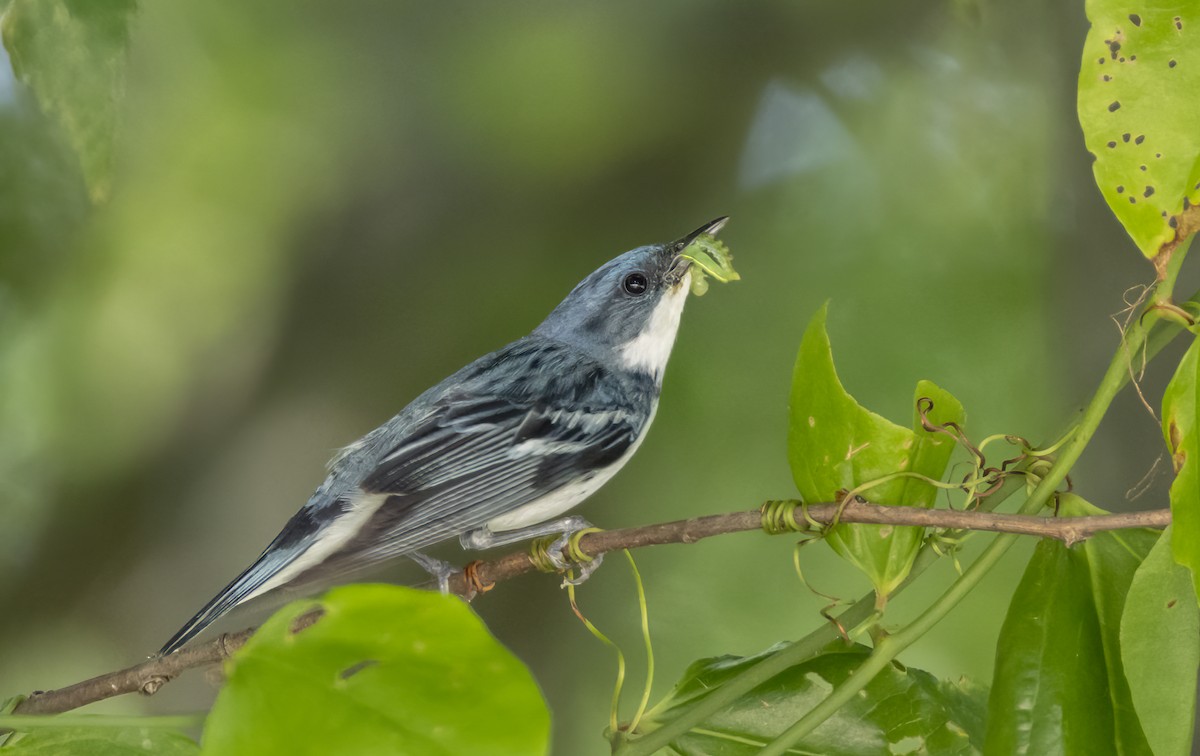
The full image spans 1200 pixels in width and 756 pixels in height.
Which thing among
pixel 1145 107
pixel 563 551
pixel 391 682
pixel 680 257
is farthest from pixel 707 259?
pixel 391 682

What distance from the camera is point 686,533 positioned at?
0.62 meters

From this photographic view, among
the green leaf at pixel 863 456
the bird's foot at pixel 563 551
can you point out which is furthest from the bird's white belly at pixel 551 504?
the green leaf at pixel 863 456

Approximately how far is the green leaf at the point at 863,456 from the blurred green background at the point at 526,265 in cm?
46

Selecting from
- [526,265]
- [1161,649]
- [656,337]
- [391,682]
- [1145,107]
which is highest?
[526,265]

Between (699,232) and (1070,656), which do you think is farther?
(699,232)

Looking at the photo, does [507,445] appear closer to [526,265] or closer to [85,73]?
[526,265]

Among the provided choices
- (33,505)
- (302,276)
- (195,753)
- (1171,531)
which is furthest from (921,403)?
(33,505)

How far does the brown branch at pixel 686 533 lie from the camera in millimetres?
545

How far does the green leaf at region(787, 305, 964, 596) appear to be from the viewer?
2.01 ft

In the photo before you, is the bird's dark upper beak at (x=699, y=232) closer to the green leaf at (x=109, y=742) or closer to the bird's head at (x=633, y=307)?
the bird's head at (x=633, y=307)

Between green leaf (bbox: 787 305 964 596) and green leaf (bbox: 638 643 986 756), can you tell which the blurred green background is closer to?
green leaf (bbox: 638 643 986 756)

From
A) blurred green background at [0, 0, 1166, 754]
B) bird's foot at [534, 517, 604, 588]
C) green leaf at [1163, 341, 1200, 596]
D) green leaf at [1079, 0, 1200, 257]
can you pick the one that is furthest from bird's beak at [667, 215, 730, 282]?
green leaf at [1163, 341, 1200, 596]

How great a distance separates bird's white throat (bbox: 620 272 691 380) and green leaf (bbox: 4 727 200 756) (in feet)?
1.73

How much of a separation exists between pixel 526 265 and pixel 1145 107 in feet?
2.18
